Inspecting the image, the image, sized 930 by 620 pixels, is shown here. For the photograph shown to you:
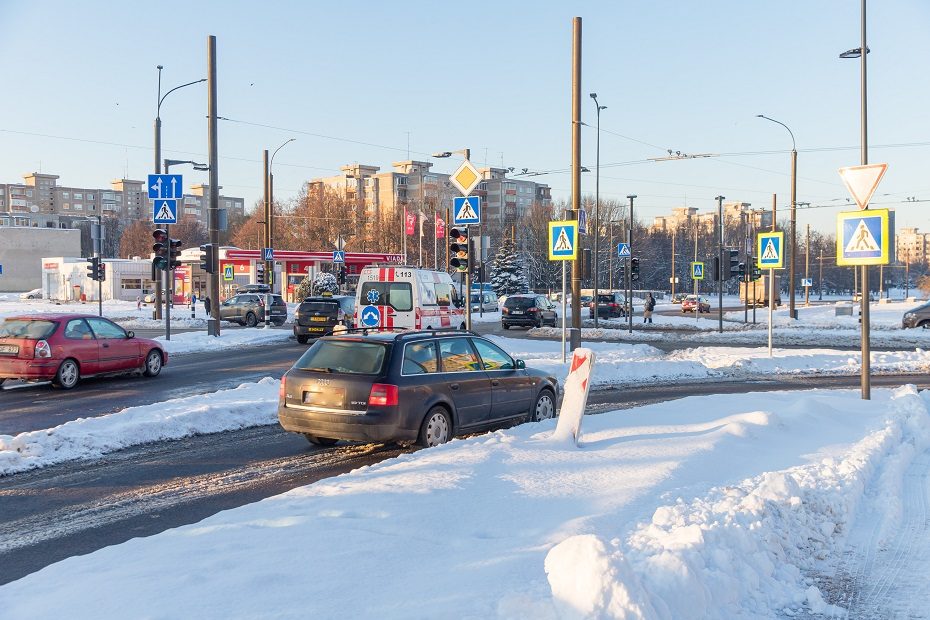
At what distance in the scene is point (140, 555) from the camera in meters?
5.30

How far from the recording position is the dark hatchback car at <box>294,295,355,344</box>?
29.5 metres

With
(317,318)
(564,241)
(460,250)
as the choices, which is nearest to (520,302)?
(317,318)

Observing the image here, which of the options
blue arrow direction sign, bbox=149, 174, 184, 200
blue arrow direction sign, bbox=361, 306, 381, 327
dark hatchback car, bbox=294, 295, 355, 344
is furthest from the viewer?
dark hatchback car, bbox=294, 295, 355, 344

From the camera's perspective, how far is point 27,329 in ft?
52.2

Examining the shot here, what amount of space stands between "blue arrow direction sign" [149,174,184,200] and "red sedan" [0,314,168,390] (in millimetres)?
7983

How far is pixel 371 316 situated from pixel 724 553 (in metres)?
17.1

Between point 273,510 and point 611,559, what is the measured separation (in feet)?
9.97

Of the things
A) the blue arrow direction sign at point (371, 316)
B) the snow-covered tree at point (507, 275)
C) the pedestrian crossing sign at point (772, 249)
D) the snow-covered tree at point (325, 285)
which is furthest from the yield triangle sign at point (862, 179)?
the snow-covered tree at point (507, 275)

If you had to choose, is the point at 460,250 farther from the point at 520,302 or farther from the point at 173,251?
the point at 520,302

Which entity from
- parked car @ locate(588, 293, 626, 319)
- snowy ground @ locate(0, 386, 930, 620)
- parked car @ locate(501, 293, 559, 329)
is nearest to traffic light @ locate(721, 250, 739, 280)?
parked car @ locate(501, 293, 559, 329)

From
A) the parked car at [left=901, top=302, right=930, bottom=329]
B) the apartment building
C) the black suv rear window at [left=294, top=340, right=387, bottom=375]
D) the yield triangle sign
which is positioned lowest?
the parked car at [left=901, top=302, right=930, bottom=329]

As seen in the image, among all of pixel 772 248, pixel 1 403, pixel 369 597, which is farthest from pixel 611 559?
pixel 772 248

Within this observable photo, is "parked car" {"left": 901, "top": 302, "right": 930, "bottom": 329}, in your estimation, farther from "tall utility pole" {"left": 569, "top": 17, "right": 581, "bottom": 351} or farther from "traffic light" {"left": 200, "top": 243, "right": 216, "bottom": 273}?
"traffic light" {"left": 200, "top": 243, "right": 216, "bottom": 273}

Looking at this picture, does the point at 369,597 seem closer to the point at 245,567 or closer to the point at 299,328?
the point at 245,567
